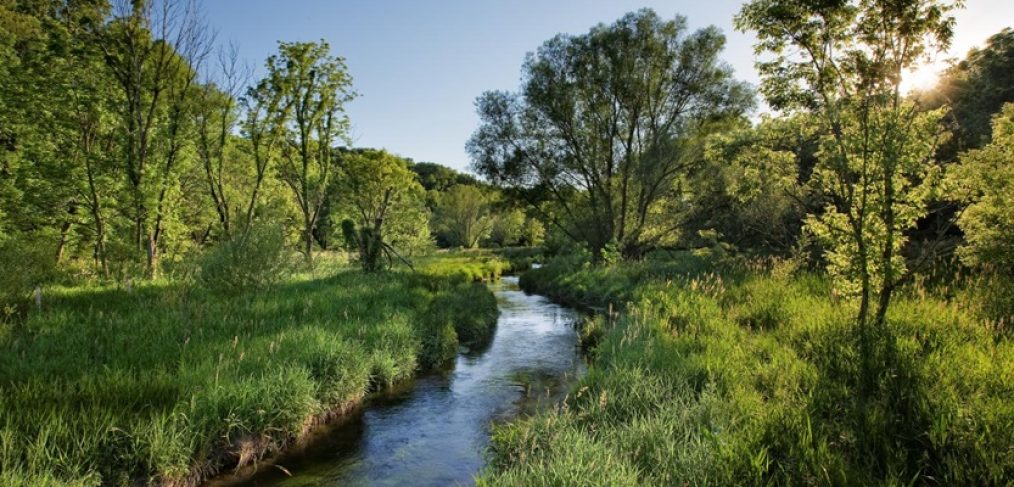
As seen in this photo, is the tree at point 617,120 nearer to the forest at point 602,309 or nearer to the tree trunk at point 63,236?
the forest at point 602,309

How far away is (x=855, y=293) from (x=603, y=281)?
15.3m

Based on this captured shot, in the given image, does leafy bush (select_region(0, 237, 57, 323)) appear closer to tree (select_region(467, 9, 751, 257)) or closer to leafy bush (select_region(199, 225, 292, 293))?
leafy bush (select_region(199, 225, 292, 293))

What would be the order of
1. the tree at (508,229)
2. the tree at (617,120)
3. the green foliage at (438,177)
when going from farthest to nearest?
the green foliage at (438,177), the tree at (508,229), the tree at (617,120)

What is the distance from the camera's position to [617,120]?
28.7 metres

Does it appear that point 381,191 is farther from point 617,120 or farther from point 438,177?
point 438,177

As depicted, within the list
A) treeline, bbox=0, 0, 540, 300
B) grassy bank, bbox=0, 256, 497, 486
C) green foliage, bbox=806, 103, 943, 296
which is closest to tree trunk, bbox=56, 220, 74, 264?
treeline, bbox=0, 0, 540, 300

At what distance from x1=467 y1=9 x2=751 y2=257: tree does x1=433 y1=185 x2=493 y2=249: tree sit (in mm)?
40916

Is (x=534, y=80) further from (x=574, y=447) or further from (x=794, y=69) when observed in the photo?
(x=574, y=447)

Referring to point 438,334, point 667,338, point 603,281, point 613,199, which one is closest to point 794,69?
point 667,338

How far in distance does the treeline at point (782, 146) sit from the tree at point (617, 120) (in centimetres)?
8

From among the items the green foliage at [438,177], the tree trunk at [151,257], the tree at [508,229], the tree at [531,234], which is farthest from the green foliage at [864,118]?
the green foliage at [438,177]

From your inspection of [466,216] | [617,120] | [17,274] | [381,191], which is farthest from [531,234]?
[17,274]

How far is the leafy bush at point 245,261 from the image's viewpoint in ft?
39.3

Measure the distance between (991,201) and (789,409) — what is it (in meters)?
5.72
